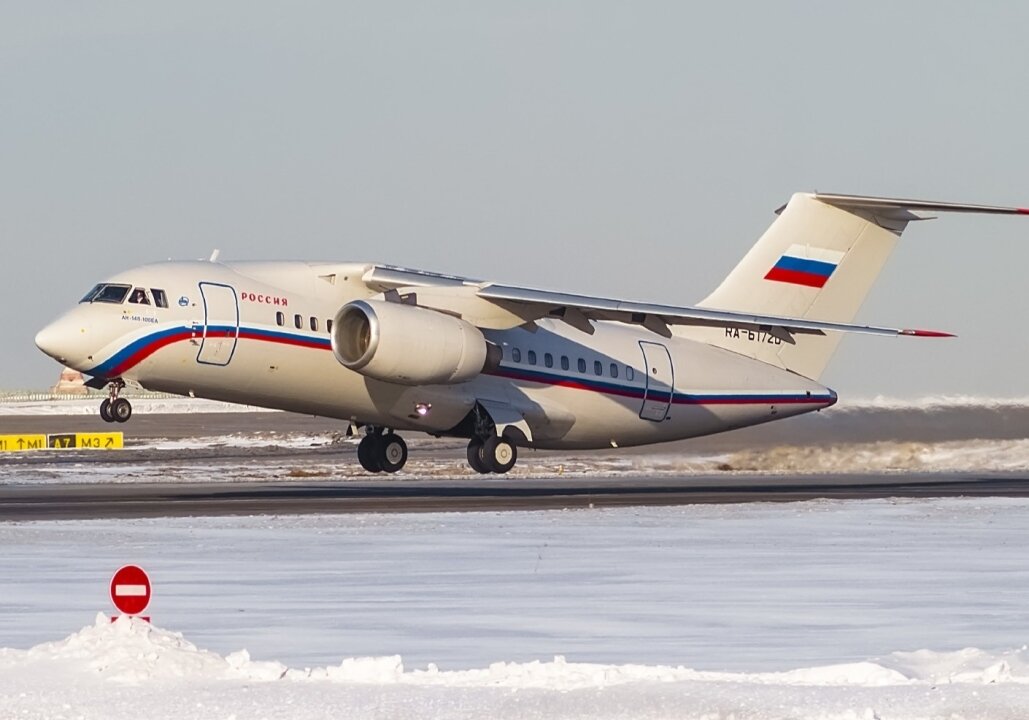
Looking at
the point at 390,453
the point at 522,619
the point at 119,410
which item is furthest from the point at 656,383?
the point at 522,619

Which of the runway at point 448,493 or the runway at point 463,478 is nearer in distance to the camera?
the runway at point 448,493

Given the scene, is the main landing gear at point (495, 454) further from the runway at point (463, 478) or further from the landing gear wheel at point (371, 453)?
the landing gear wheel at point (371, 453)

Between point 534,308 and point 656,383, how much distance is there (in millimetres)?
3841

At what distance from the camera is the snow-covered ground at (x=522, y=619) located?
8914 millimetres

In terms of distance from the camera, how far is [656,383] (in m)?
35.6

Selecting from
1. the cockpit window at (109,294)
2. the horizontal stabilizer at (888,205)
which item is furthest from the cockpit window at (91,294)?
the horizontal stabilizer at (888,205)

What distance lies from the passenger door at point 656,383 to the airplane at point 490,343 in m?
0.04

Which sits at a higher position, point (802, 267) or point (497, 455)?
point (802, 267)

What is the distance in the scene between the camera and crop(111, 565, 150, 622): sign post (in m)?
10.5

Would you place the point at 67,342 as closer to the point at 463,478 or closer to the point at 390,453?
the point at 390,453

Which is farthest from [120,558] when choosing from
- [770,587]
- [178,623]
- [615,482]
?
[615,482]

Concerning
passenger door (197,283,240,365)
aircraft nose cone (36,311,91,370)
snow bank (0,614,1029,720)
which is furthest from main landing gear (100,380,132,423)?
snow bank (0,614,1029,720)

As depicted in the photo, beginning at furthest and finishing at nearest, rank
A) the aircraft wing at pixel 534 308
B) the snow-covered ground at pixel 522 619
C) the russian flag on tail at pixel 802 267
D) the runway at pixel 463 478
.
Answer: the russian flag on tail at pixel 802 267, the aircraft wing at pixel 534 308, the runway at pixel 463 478, the snow-covered ground at pixel 522 619

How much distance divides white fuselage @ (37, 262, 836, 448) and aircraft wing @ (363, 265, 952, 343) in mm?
605
